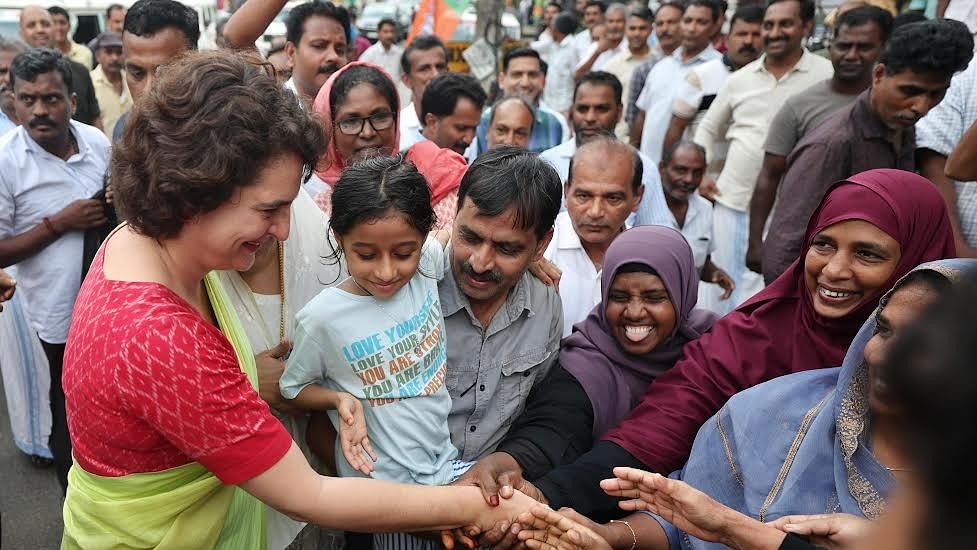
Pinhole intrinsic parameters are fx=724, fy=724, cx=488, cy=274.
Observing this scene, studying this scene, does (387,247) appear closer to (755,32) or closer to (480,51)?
(755,32)

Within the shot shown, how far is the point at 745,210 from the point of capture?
16.2 ft

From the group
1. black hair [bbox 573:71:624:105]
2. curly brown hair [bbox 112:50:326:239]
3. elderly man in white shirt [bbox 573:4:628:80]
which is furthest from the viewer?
elderly man in white shirt [bbox 573:4:628:80]

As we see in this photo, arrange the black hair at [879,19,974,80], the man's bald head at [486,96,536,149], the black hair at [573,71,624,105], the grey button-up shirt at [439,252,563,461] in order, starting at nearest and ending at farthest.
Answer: the grey button-up shirt at [439,252,563,461], the black hair at [879,19,974,80], the man's bald head at [486,96,536,149], the black hair at [573,71,624,105]

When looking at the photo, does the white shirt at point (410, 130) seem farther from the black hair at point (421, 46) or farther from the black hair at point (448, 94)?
the black hair at point (421, 46)

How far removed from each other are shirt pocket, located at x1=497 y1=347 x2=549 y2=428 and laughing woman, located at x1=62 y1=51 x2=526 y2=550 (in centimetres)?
63

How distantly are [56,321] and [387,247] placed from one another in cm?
234

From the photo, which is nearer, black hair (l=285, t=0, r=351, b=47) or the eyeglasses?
the eyeglasses

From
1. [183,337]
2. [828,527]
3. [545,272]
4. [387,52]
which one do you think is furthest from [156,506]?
[387,52]

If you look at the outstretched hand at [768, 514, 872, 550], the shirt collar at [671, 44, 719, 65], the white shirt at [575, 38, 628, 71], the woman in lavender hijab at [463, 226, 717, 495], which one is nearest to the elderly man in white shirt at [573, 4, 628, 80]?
the white shirt at [575, 38, 628, 71]

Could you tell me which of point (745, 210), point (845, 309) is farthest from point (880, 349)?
point (745, 210)

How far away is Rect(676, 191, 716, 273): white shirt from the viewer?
423cm

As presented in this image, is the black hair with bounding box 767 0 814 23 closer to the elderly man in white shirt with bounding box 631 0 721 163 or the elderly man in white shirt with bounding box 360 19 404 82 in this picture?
the elderly man in white shirt with bounding box 631 0 721 163

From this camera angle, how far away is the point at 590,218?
3111mm

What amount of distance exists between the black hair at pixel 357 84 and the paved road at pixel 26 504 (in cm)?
254
